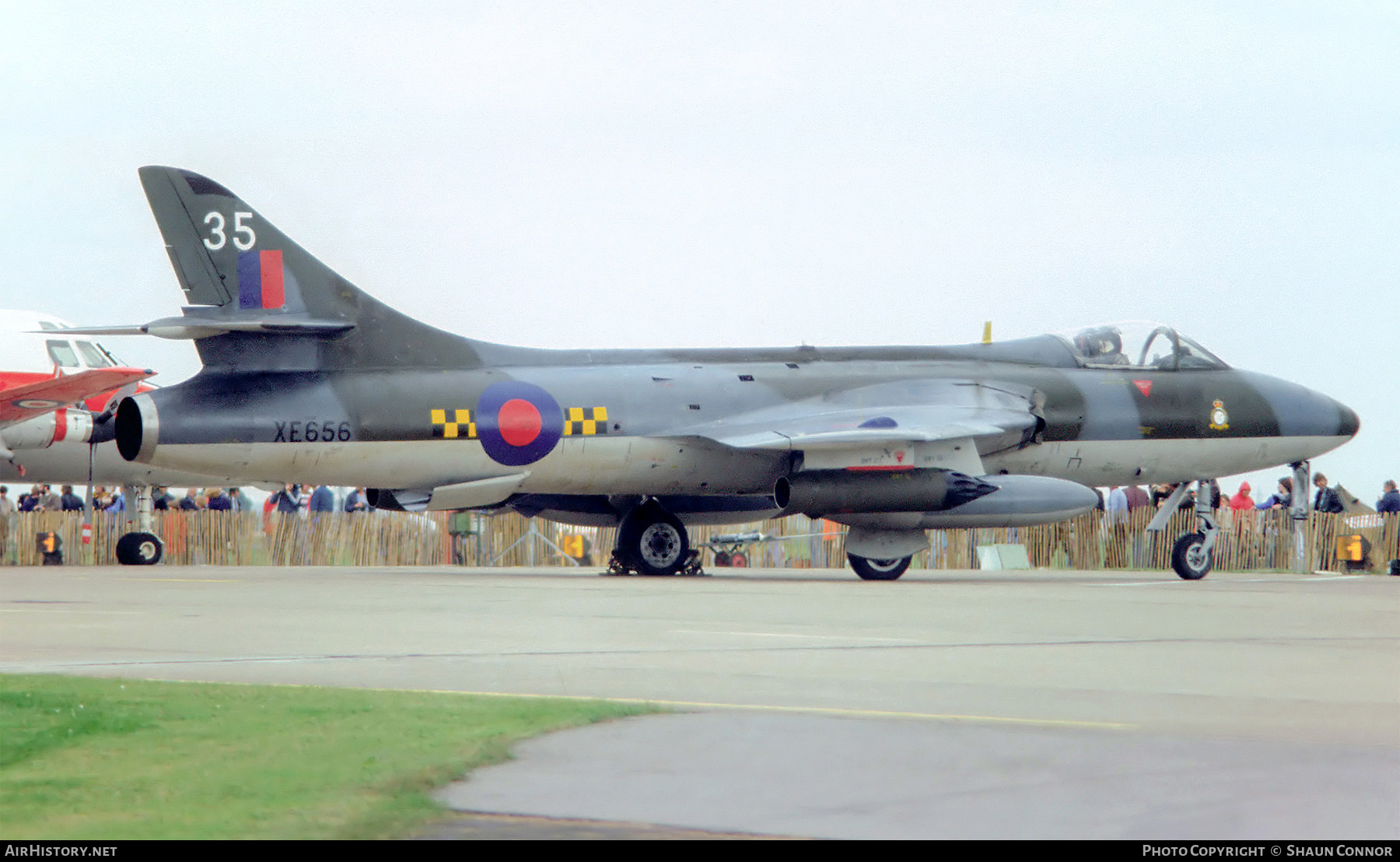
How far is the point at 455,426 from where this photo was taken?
762 inches

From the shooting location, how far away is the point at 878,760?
5.62 m

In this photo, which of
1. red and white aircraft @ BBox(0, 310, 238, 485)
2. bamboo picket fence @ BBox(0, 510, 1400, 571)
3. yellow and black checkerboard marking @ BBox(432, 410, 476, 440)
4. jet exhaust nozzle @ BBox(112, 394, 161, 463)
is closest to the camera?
jet exhaust nozzle @ BBox(112, 394, 161, 463)

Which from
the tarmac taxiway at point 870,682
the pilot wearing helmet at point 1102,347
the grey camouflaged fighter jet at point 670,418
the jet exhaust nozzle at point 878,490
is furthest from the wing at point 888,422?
the tarmac taxiway at point 870,682

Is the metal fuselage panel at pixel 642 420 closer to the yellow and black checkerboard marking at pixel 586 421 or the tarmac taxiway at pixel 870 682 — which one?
the yellow and black checkerboard marking at pixel 586 421

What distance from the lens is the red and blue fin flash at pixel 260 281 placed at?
1892 cm

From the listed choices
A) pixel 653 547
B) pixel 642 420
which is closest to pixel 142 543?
pixel 653 547

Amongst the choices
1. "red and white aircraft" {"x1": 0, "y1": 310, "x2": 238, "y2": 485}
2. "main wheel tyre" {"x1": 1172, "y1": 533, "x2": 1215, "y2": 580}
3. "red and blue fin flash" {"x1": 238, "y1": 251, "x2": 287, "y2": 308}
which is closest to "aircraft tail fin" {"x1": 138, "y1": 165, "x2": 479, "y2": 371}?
"red and blue fin flash" {"x1": 238, "y1": 251, "x2": 287, "y2": 308}

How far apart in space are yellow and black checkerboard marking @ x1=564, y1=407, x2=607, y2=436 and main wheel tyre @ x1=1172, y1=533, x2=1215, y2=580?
23.2ft

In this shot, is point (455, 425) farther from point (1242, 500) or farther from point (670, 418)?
point (1242, 500)

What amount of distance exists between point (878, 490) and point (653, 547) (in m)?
3.16

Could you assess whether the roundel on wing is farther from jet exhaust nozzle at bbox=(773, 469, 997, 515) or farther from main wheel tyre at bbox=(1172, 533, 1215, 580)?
main wheel tyre at bbox=(1172, 533, 1215, 580)

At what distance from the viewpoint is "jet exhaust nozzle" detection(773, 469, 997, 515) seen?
19312mm

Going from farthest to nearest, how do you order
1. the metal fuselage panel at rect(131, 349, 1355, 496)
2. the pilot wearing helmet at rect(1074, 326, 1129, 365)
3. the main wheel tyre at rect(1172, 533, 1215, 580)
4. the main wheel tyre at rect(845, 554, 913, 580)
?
1. the pilot wearing helmet at rect(1074, 326, 1129, 365)
2. the main wheel tyre at rect(1172, 533, 1215, 580)
3. the main wheel tyre at rect(845, 554, 913, 580)
4. the metal fuselage panel at rect(131, 349, 1355, 496)
